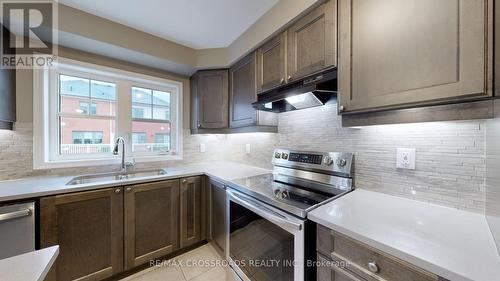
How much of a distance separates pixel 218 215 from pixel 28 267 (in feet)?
4.67

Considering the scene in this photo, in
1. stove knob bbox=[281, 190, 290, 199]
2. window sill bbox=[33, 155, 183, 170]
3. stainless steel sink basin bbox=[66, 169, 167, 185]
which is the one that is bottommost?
stainless steel sink basin bbox=[66, 169, 167, 185]

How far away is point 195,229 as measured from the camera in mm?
2035

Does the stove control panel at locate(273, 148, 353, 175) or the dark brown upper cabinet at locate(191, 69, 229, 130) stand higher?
the dark brown upper cabinet at locate(191, 69, 229, 130)

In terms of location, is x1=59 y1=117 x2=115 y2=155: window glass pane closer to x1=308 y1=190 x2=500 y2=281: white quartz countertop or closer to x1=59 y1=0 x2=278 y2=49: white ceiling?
x1=59 y1=0 x2=278 y2=49: white ceiling

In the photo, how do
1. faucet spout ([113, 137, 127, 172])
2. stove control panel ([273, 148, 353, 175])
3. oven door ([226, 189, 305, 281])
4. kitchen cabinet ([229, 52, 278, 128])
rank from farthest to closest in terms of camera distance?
faucet spout ([113, 137, 127, 172]) < kitchen cabinet ([229, 52, 278, 128]) < stove control panel ([273, 148, 353, 175]) < oven door ([226, 189, 305, 281])

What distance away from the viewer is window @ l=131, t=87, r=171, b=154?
2330 mm

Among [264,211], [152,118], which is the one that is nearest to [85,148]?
[152,118]

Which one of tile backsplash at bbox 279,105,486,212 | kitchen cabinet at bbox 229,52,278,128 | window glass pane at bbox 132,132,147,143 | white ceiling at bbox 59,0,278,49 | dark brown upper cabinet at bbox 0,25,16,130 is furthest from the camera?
window glass pane at bbox 132,132,147,143

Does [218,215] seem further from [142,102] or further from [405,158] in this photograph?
[142,102]

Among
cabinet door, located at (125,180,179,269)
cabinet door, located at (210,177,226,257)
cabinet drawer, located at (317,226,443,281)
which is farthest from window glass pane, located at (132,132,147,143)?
cabinet drawer, located at (317,226,443,281)

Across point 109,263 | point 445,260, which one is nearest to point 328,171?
point 445,260

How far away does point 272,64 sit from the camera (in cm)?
165

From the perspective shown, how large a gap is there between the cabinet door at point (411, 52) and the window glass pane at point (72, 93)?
2.52 m

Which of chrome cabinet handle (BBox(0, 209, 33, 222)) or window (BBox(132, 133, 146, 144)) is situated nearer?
chrome cabinet handle (BBox(0, 209, 33, 222))
